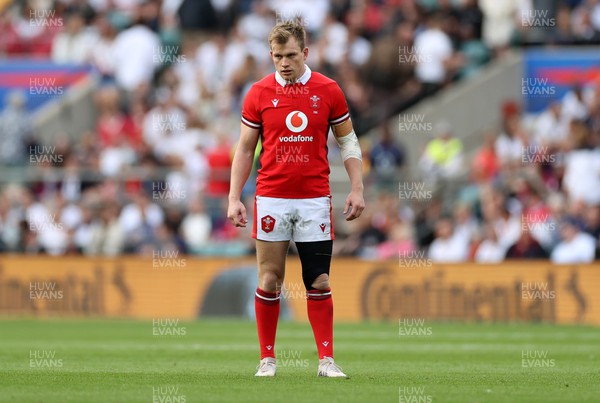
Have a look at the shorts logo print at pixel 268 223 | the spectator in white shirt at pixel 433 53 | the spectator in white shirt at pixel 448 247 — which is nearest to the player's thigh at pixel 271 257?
the shorts logo print at pixel 268 223

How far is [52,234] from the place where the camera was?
911 inches

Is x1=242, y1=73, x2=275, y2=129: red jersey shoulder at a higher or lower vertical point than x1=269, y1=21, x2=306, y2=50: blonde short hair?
lower

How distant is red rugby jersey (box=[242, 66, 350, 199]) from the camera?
10.1m

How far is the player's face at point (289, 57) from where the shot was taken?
9.95 meters

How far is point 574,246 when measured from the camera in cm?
1895

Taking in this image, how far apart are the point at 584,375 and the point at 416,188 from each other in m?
10.6

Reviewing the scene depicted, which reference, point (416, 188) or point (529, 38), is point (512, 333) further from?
point (529, 38)

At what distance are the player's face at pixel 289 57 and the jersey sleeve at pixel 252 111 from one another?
0.93ft

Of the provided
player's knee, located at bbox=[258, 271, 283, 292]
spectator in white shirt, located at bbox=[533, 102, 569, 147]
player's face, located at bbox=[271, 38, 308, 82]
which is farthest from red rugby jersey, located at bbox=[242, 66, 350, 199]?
spectator in white shirt, located at bbox=[533, 102, 569, 147]

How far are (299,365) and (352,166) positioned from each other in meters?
2.30

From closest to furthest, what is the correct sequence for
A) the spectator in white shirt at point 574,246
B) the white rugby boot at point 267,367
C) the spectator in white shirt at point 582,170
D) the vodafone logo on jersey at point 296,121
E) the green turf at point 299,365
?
the green turf at point 299,365 → the vodafone logo on jersey at point 296,121 → the white rugby boot at point 267,367 → the spectator in white shirt at point 574,246 → the spectator in white shirt at point 582,170

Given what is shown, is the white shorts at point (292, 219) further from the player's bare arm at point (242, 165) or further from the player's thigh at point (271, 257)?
the player's bare arm at point (242, 165)

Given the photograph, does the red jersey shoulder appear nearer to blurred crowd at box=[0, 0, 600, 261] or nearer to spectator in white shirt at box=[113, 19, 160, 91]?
blurred crowd at box=[0, 0, 600, 261]

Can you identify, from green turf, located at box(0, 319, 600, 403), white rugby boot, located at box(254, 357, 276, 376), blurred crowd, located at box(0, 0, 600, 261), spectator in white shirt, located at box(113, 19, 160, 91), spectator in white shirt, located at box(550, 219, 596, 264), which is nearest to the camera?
green turf, located at box(0, 319, 600, 403)
